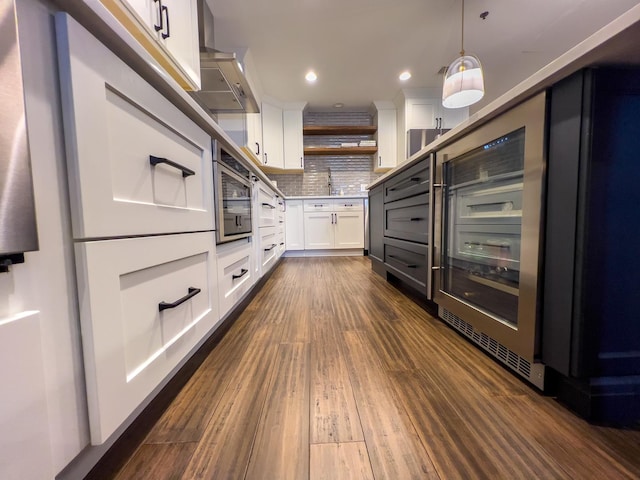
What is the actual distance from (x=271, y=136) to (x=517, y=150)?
11.5 ft

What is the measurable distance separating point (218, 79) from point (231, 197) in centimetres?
140

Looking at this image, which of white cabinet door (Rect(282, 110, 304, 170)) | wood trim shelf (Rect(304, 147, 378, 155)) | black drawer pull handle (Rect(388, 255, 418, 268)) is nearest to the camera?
black drawer pull handle (Rect(388, 255, 418, 268))

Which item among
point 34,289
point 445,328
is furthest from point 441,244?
point 34,289

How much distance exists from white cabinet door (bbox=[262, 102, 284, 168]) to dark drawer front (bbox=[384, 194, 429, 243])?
239cm

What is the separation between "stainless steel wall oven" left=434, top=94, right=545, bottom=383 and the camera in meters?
0.69

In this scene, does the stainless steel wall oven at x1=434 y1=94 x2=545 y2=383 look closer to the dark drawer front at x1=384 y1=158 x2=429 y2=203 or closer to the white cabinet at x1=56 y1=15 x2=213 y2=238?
the dark drawer front at x1=384 y1=158 x2=429 y2=203

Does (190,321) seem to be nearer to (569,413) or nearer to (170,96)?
(170,96)

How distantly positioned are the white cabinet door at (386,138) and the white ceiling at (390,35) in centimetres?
55

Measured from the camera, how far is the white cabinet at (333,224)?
3.64m

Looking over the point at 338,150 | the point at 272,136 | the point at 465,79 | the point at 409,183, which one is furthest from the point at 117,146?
the point at 338,150

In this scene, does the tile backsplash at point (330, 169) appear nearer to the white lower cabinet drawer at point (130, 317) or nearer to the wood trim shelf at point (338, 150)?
the wood trim shelf at point (338, 150)

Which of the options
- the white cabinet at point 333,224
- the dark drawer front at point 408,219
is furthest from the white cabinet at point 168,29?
the white cabinet at point 333,224

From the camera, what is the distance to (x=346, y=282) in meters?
2.12

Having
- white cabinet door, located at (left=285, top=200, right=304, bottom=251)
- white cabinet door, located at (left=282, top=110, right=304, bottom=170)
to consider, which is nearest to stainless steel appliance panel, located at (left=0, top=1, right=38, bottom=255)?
white cabinet door, located at (left=285, top=200, right=304, bottom=251)
